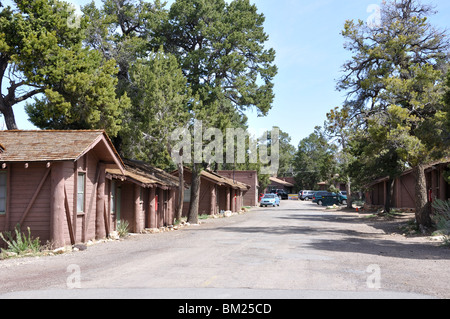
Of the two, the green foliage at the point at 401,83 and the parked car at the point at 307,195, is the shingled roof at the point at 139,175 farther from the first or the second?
the parked car at the point at 307,195

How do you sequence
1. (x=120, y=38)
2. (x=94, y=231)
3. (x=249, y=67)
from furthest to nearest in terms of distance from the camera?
(x=249, y=67)
(x=120, y=38)
(x=94, y=231)

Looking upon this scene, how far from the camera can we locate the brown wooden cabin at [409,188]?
94.7ft

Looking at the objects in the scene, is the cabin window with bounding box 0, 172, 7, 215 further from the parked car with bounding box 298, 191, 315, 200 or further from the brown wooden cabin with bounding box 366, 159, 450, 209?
the parked car with bounding box 298, 191, 315, 200

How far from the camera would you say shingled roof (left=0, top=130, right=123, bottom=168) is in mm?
15570

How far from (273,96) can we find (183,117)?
10534 mm

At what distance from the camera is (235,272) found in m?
10.5

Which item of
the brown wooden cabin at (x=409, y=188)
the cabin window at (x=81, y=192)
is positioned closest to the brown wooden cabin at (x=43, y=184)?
the cabin window at (x=81, y=192)

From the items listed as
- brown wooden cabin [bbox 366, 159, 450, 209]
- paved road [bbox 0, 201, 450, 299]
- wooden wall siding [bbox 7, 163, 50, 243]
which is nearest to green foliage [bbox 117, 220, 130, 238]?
paved road [bbox 0, 201, 450, 299]

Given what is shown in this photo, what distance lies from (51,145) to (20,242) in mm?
3577

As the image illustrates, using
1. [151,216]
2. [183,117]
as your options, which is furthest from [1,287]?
[183,117]

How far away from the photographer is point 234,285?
29.0 feet

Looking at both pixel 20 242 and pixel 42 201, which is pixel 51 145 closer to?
pixel 42 201

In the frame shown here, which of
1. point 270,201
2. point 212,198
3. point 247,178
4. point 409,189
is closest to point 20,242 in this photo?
point 212,198
